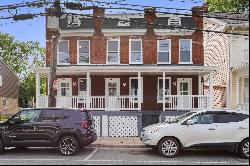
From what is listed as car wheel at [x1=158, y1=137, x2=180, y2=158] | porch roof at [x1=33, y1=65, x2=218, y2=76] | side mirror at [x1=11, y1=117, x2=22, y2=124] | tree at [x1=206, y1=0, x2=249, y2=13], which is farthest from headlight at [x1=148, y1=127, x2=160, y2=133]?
tree at [x1=206, y1=0, x2=249, y2=13]

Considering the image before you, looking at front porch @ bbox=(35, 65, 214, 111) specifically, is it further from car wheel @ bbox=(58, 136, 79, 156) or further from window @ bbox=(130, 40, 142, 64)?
car wheel @ bbox=(58, 136, 79, 156)

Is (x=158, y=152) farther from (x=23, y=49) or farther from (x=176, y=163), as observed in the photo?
(x=23, y=49)

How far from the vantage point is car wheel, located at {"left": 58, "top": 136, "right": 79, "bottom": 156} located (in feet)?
51.5

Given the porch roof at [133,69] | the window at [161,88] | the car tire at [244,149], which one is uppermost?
the porch roof at [133,69]

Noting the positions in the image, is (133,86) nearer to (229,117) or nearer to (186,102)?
(186,102)

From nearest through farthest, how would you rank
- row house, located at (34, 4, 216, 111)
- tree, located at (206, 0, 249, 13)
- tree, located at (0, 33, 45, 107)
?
row house, located at (34, 4, 216, 111) < tree, located at (206, 0, 249, 13) < tree, located at (0, 33, 45, 107)

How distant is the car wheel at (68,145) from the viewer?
51.5ft

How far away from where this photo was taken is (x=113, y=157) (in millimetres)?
15141

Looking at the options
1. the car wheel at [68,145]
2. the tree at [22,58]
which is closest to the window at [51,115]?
the car wheel at [68,145]

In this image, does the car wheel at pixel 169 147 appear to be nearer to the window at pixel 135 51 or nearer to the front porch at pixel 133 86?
the front porch at pixel 133 86

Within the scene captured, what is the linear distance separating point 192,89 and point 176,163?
50.2 ft

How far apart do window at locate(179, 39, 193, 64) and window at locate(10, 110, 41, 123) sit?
14.9m

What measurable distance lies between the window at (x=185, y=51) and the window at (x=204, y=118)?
13714mm

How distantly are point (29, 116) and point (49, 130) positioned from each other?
1.03 meters
